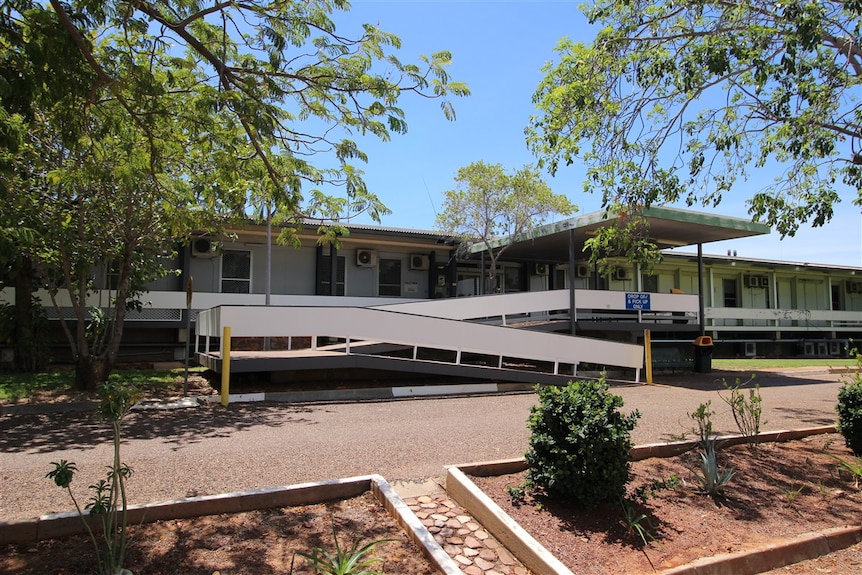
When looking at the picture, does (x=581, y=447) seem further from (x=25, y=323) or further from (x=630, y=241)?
(x=25, y=323)

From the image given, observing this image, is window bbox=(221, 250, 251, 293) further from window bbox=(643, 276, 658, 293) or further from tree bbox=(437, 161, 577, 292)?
window bbox=(643, 276, 658, 293)

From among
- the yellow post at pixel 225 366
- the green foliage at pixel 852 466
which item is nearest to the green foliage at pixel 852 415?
the green foliage at pixel 852 466

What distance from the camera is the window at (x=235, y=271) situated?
17747 mm

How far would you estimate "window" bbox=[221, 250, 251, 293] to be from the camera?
17747mm

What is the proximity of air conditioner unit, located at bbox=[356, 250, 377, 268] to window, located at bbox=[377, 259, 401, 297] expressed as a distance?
0.64 metres

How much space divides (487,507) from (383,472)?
157 centimetres

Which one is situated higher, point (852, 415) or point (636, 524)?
point (852, 415)

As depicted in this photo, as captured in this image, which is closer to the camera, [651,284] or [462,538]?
[462,538]

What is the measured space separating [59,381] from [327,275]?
9.16 m

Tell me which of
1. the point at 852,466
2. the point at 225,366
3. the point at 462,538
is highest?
the point at 225,366

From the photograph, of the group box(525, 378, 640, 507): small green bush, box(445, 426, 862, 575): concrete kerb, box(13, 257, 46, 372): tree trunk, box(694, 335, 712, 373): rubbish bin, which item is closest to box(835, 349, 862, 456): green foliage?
box(445, 426, 862, 575): concrete kerb

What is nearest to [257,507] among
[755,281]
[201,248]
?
[201,248]

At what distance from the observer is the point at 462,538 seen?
162 inches

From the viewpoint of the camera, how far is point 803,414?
9.37 m
